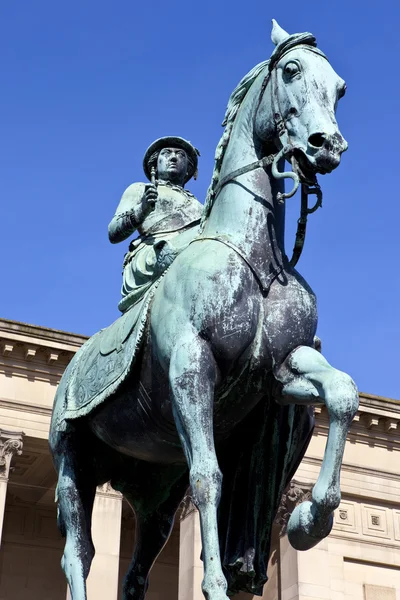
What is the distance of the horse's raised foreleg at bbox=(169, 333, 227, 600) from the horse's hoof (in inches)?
15.8

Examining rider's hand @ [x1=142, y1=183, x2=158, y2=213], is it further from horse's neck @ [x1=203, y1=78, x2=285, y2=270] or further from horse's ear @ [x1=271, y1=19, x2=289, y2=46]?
horse's ear @ [x1=271, y1=19, x2=289, y2=46]

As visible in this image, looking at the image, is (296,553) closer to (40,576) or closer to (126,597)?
(40,576)

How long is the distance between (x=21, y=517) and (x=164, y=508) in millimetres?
29394

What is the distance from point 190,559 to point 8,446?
5589mm

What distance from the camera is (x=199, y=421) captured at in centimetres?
583

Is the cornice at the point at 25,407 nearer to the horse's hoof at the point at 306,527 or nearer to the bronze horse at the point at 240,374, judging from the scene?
the bronze horse at the point at 240,374

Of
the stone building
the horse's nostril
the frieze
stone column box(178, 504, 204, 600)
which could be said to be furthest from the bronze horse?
the frieze

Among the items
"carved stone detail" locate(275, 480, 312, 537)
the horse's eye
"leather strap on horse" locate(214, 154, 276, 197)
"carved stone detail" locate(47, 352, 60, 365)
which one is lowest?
"leather strap on horse" locate(214, 154, 276, 197)

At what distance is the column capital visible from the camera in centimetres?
2930

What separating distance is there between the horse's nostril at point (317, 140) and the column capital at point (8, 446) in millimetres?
24409

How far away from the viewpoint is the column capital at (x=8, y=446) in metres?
29.3

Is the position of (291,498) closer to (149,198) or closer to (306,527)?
(149,198)

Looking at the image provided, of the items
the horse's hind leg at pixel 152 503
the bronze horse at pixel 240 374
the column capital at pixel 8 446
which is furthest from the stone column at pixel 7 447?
the bronze horse at pixel 240 374

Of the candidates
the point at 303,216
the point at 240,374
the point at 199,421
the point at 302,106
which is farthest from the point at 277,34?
the point at 199,421
